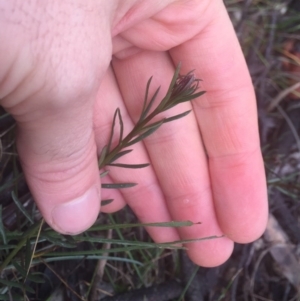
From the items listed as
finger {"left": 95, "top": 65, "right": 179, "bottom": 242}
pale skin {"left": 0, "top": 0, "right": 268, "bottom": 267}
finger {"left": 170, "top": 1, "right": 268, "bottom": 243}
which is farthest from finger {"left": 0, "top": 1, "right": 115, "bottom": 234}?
finger {"left": 170, "top": 1, "right": 268, "bottom": 243}

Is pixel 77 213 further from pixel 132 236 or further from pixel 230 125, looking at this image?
pixel 230 125

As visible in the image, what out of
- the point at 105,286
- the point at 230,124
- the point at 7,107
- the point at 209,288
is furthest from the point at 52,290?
the point at 230,124

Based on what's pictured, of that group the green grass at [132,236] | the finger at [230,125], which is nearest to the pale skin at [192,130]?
the finger at [230,125]

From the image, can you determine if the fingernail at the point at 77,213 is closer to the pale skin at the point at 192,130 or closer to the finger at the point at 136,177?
the pale skin at the point at 192,130

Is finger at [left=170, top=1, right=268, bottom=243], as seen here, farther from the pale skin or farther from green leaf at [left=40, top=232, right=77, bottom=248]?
green leaf at [left=40, top=232, right=77, bottom=248]

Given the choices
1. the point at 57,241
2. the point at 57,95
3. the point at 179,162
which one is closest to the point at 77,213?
the point at 57,241

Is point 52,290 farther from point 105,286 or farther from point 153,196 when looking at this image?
point 153,196
